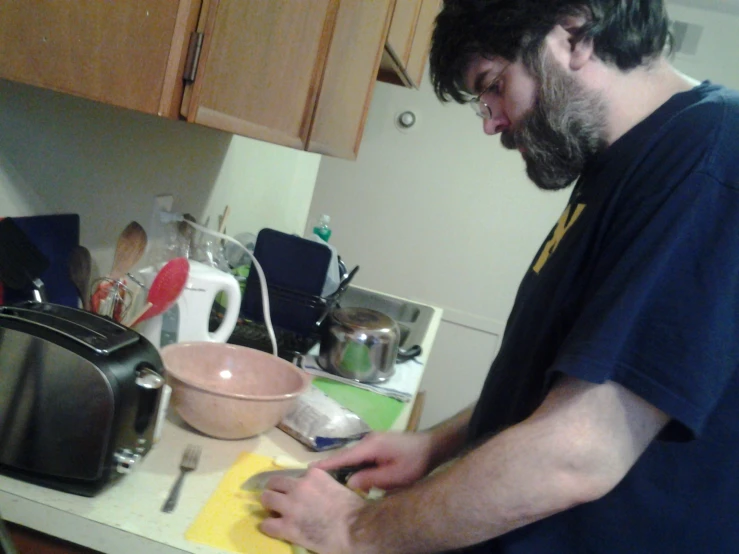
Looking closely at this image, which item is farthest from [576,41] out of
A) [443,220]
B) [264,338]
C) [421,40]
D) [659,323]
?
[443,220]

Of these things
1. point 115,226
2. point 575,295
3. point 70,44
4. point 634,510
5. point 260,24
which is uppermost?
point 260,24

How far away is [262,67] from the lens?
2.78 feet

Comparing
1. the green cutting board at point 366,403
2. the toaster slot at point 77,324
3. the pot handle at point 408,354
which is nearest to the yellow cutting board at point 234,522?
the toaster slot at point 77,324

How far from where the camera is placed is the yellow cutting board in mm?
681

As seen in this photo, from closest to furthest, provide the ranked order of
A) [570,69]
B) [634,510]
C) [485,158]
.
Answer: [634,510], [570,69], [485,158]

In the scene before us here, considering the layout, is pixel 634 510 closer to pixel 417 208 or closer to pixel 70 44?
pixel 70 44

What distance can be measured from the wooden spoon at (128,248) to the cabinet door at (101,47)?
12.7 inches

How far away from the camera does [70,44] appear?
657mm

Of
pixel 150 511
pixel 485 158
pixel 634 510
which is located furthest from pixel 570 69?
pixel 485 158

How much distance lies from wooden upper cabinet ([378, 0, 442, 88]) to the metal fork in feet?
3.49

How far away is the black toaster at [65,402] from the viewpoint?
2.11 ft

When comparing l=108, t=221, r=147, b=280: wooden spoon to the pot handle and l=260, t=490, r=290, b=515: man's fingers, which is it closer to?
l=260, t=490, r=290, b=515: man's fingers

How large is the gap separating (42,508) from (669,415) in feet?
2.25

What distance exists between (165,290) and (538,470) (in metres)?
0.64
